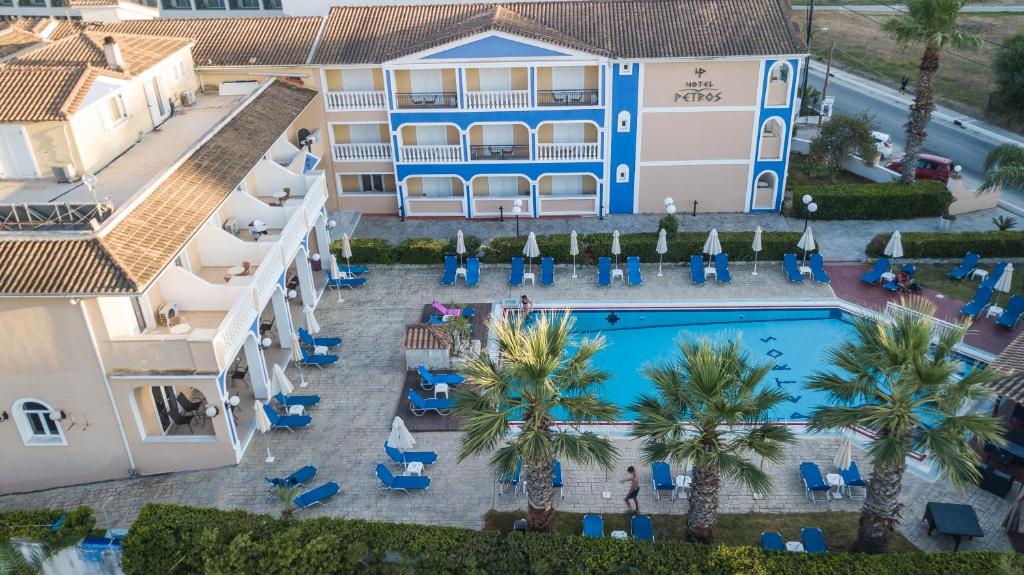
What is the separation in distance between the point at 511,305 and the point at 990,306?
17.1 meters

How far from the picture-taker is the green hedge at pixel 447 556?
58.2 ft

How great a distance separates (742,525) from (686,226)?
17.7 metres

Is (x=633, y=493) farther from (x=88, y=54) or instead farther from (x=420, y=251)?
(x=88, y=54)

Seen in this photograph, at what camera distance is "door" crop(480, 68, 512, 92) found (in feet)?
115

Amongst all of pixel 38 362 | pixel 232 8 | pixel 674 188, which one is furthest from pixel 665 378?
pixel 232 8

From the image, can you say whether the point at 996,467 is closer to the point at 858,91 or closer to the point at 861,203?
the point at 861,203

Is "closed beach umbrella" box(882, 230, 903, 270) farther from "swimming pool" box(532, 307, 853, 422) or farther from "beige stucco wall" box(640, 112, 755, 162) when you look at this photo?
"beige stucco wall" box(640, 112, 755, 162)

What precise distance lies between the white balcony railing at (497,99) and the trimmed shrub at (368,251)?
23.6 ft

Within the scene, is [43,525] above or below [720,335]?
above

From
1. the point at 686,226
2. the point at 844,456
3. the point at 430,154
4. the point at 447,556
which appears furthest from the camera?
the point at 430,154

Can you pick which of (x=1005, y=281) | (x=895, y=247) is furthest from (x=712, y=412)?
(x=1005, y=281)

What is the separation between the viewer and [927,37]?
34.5 metres

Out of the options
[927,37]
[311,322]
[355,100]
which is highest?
[927,37]

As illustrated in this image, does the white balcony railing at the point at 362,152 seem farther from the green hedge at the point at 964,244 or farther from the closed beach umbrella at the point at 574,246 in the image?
the green hedge at the point at 964,244
